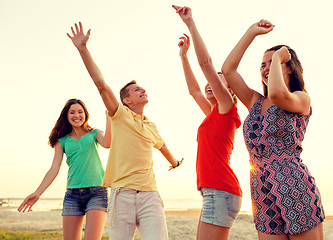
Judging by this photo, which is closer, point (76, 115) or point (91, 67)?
point (91, 67)

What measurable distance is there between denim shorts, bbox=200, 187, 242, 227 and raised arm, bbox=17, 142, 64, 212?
2.63m

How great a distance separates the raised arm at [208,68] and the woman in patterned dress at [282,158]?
0.56 m

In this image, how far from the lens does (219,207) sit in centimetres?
359

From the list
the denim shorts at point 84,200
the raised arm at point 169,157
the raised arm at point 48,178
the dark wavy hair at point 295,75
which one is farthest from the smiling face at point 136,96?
the dark wavy hair at point 295,75

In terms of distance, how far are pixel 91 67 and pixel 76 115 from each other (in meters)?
1.84

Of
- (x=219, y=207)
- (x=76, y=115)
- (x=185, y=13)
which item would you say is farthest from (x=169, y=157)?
(x=185, y=13)

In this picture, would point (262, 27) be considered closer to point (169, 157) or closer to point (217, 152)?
point (217, 152)

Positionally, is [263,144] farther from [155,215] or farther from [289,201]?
[155,215]

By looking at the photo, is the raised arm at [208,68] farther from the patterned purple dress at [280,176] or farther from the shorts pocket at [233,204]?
the shorts pocket at [233,204]

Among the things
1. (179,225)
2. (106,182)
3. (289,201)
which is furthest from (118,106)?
(179,225)

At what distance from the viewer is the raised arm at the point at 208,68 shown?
3.65 m

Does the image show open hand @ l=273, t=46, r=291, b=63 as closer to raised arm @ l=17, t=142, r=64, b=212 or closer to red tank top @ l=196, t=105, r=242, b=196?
red tank top @ l=196, t=105, r=242, b=196

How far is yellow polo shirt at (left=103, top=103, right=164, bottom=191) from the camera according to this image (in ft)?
14.3

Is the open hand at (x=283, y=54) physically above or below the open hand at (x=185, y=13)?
below
